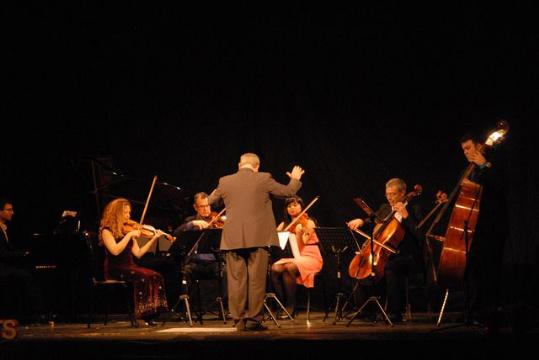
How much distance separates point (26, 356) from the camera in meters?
5.88

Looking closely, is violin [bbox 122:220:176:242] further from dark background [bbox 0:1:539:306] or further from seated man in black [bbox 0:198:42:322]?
seated man in black [bbox 0:198:42:322]

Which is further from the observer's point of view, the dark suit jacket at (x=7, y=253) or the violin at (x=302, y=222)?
the dark suit jacket at (x=7, y=253)

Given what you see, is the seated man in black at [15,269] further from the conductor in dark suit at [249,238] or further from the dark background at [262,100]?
the conductor in dark suit at [249,238]

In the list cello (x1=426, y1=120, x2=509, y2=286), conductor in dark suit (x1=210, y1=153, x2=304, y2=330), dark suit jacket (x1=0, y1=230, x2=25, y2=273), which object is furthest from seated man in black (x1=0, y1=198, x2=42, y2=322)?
cello (x1=426, y1=120, x2=509, y2=286)

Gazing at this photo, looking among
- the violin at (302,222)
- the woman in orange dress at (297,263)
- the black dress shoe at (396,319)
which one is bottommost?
the black dress shoe at (396,319)

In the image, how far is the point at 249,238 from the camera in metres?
6.53

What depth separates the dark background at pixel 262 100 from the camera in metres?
8.50

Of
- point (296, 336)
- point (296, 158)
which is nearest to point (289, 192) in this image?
point (296, 336)

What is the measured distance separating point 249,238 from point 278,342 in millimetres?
1252

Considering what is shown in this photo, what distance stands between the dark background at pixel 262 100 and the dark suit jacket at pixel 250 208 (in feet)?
6.12

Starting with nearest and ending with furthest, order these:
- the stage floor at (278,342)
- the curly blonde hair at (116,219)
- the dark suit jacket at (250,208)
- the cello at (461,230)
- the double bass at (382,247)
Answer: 1. the stage floor at (278,342)
2. the cello at (461,230)
3. the dark suit jacket at (250,208)
4. the double bass at (382,247)
5. the curly blonde hair at (116,219)

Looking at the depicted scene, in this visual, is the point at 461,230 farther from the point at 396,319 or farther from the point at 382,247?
the point at 396,319

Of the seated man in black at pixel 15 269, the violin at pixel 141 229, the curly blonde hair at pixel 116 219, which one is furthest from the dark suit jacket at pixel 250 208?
the seated man in black at pixel 15 269

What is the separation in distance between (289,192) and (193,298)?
310cm
